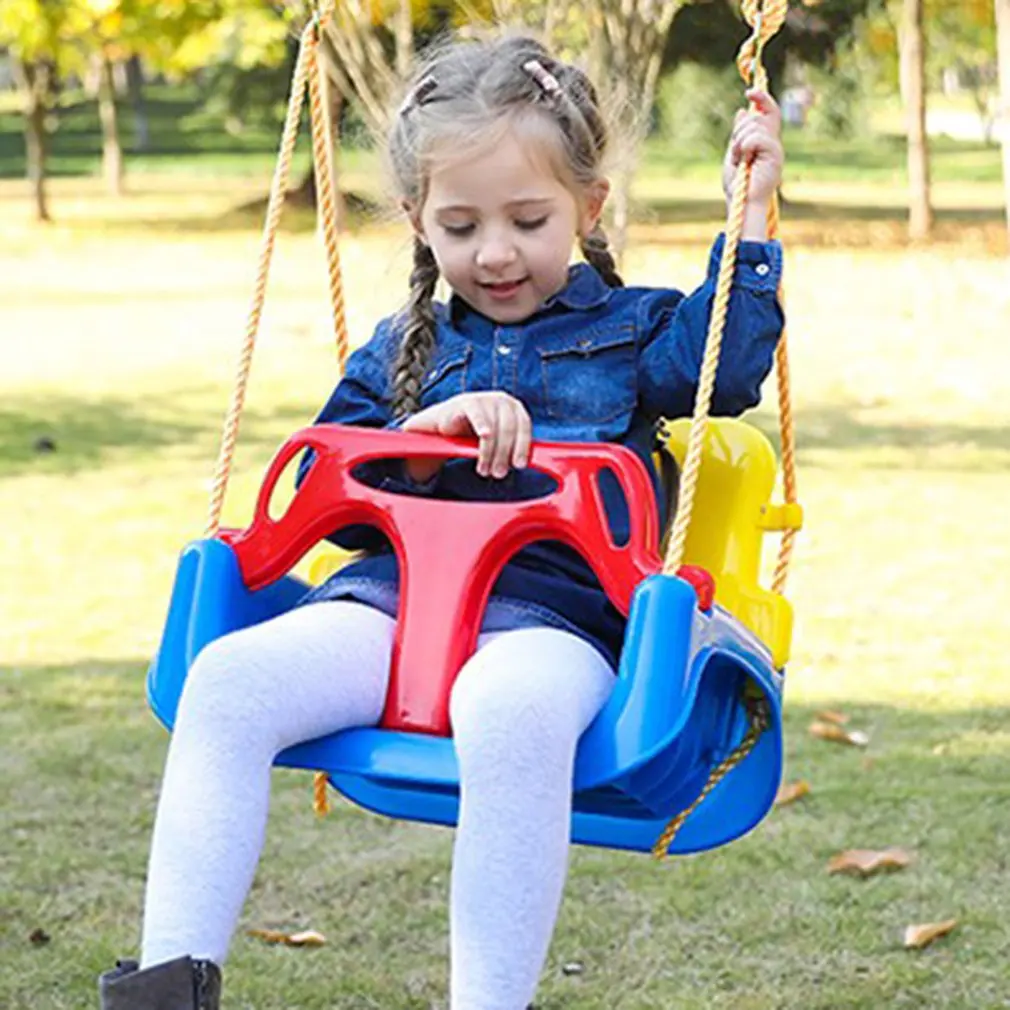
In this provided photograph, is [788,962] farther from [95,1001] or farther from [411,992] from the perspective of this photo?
[95,1001]

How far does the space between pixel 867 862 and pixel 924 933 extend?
392 mm

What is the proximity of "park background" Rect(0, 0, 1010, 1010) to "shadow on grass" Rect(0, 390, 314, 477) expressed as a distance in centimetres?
3

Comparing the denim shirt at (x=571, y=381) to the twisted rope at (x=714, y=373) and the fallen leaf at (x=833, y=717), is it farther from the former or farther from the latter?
the fallen leaf at (x=833, y=717)

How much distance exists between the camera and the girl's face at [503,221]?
292 cm

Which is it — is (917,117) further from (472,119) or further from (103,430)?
(472,119)

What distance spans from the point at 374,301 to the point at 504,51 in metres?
0.51

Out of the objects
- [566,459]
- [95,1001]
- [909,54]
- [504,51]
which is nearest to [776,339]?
[566,459]

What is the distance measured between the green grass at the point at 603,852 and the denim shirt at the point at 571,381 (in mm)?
161

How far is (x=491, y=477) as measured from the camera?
3.04 meters

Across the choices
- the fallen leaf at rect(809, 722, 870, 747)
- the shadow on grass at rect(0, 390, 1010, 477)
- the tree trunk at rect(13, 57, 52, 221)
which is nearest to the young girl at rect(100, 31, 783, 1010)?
the fallen leaf at rect(809, 722, 870, 747)

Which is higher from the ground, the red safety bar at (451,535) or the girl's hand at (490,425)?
the girl's hand at (490,425)

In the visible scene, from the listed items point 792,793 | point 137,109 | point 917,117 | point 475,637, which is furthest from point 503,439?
point 137,109

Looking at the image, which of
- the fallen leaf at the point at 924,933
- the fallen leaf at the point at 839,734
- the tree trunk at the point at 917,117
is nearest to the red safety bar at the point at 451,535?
the fallen leaf at the point at 924,933

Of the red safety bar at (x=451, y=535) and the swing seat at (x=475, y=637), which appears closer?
the swing seat at (x=475, y=637)
